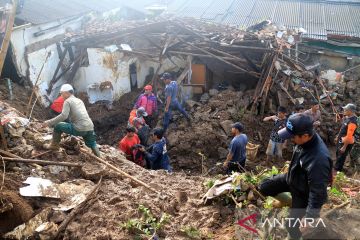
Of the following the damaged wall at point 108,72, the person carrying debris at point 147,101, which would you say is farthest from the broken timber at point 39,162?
the damaged wall at point 108,72

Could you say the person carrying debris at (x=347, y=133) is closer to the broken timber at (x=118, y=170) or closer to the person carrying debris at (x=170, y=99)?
the person carrying debris at (x=170, y=99)

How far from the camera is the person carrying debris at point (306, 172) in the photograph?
3.46 metres

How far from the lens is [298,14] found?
61.6 ft

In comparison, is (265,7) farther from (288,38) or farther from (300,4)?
(288,38)

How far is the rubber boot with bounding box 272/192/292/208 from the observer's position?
4.52 metres

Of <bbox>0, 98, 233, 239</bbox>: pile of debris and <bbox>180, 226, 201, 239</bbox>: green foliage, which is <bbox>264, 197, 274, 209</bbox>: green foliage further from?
<bbox>180, 226, 201, 239</bbox>: green foliage

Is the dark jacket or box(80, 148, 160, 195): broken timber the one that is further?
box(80, 148, 160, 195): broken timber

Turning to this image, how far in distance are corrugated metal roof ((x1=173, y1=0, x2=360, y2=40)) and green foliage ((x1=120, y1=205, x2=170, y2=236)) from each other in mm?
14528

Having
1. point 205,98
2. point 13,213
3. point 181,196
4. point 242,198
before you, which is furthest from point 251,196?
point 205,98

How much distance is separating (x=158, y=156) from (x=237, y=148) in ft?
5.74

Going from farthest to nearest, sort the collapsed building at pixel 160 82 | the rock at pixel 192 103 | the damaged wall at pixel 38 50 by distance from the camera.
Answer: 1. the rock at pixel 192 103
2. the damaged wall at pixel 38 50
3. the collapsed building at pixel 160 82

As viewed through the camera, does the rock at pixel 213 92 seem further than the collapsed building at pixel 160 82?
Yes

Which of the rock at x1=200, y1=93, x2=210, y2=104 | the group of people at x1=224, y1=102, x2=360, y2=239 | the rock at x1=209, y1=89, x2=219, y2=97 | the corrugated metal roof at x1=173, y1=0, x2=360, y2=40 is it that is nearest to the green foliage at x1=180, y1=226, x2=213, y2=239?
Answer: the group of people at x1=224, y1=102, x2=360, y2=239

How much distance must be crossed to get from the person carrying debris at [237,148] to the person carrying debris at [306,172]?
2747mm
